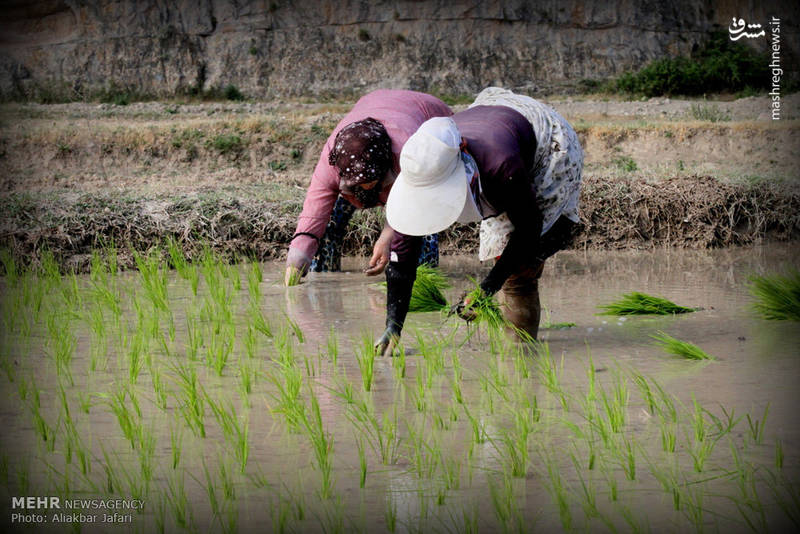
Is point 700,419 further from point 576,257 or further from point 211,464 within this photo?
point 576,257

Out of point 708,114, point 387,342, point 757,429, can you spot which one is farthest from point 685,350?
point 708,114

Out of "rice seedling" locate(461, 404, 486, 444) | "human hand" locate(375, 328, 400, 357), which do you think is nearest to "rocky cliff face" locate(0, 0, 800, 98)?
"human hand" locate(375, 328, 400, 357)

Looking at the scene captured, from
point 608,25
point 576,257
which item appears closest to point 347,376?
point 576,257

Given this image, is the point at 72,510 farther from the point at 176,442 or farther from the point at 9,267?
the point at 9,267

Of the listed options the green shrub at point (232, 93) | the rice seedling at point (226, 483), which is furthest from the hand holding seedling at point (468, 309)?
the green shrub at point (232, 93)

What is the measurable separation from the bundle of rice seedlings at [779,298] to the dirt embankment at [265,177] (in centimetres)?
237

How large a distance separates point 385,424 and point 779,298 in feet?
8.05

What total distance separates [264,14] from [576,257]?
12441 mm

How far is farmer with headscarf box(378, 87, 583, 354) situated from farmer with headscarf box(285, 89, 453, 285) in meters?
0.33

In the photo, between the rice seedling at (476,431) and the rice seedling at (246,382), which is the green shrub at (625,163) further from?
the rice seedling at (476,431)

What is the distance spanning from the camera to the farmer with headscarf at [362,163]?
145 inches

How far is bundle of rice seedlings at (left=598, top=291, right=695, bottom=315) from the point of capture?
4.73 metres

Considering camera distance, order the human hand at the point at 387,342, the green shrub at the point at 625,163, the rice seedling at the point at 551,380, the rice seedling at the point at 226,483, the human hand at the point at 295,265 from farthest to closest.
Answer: the green shrub at the point at 625,163
the human hand at the point at 295,265
the human hand at the point at 387,342
the rice seedling at the point at 551,380
the rice seedling at the point at 226,483

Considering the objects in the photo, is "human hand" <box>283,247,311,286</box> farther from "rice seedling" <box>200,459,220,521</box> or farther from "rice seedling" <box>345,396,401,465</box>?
"rice seedling" <box>200,459,220,521</box>
